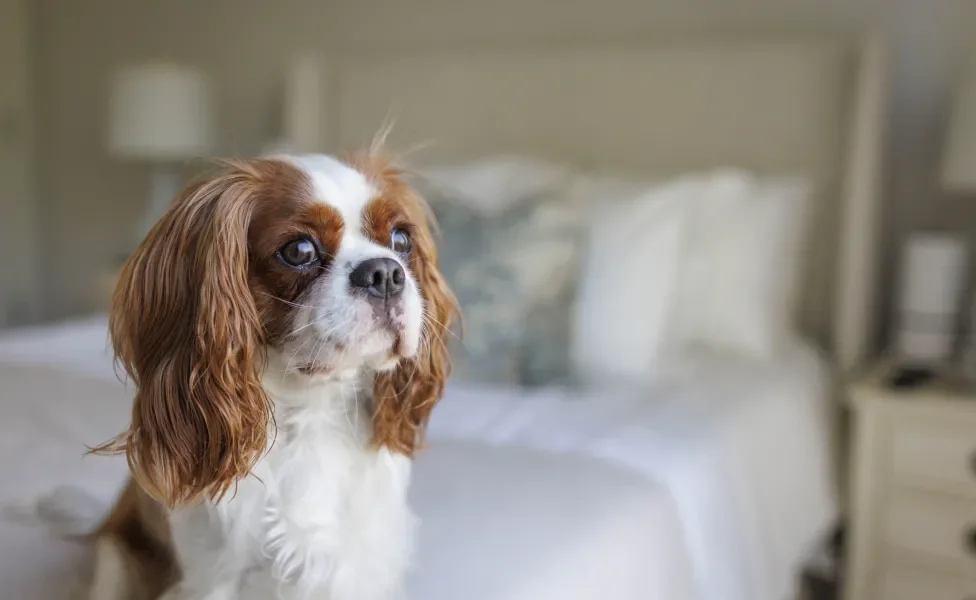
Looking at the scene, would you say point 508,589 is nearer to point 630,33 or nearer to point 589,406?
point 589,406

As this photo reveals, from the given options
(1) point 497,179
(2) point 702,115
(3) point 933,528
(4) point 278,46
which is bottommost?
(3) point 933,528

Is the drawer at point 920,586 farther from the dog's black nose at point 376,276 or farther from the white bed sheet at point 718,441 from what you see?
the dog's black nose at point 376,276

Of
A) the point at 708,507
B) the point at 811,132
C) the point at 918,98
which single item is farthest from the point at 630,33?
the point at 708,507

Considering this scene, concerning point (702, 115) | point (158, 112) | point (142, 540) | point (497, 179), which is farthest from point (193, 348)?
point (158, 112)

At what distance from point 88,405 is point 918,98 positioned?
178cm

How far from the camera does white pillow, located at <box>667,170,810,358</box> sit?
5.82 ft

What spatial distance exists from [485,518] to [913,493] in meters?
0.95

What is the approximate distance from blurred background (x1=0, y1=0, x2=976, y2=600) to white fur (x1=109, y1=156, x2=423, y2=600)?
12cm

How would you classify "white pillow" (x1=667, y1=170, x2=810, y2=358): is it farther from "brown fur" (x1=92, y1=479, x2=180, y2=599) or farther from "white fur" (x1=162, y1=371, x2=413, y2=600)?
"brown fur" (x1=92, y1=479, x2=180, y2=599)

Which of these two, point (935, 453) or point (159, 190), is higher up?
Answer: point (159, 190)

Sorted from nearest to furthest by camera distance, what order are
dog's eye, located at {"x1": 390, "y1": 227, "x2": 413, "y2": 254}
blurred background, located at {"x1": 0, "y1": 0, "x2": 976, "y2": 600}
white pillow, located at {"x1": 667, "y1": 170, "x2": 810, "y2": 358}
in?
dog's eye, located at {"x1": 390, "y1": 227, "x2": 413, "y2": 254} → blurred background, located at {"x1": 0, "y1": 0, "x2": 976, "y2": 600} → white pillow, located at {"x1": 667, "y1": 170, "x2": 810, "y2": 358}

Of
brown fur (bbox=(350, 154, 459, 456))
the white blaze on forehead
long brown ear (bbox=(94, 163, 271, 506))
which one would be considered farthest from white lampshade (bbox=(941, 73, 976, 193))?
long brown ear (bbox=(94, 163, 271, 506))

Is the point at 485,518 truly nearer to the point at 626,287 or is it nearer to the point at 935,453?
the point at 626,287

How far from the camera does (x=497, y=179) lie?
6.33 feet
